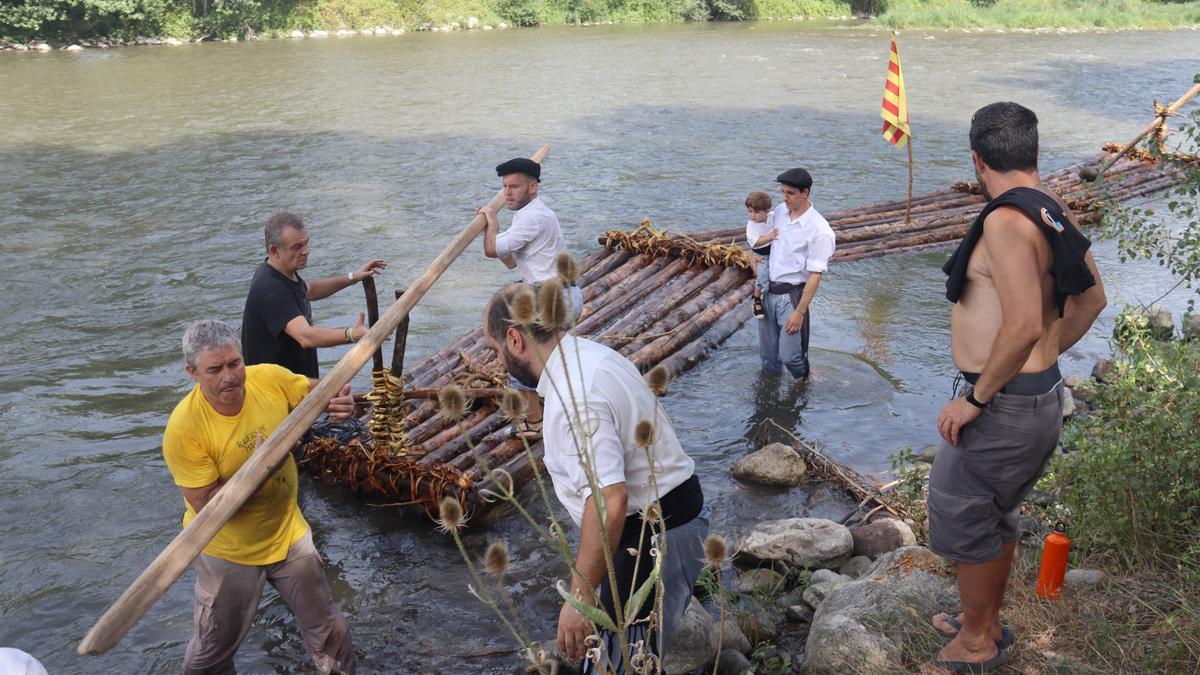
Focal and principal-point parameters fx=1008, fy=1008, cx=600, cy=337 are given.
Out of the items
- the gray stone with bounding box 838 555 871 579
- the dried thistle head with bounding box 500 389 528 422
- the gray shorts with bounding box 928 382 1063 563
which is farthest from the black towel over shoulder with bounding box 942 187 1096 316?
the gray stone with bounding box 838 555 871 579

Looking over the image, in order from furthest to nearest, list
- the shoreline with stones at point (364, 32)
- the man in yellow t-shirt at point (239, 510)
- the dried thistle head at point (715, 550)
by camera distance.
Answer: the shoreline with stones at point (364, 32)
the man in yellow t-shirt at point (239, 510)
the dried thistle head at point (715, 550)

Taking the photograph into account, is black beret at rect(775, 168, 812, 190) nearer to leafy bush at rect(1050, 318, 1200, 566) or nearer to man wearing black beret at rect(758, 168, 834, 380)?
man wearing black beret at rect(758, 168, 834, 380)

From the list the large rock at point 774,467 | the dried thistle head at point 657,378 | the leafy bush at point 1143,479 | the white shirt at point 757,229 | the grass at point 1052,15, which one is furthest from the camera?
the grass at point 1052,15

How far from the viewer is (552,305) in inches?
123

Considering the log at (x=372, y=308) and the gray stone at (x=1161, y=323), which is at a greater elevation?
the log at (x=372, y=308)

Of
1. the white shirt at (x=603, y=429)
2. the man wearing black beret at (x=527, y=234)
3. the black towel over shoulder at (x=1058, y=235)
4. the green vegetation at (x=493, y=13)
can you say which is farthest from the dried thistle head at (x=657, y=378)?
the green vegetation at (x=493, y=13)

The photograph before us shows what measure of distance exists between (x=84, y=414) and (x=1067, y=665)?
809 centimetres

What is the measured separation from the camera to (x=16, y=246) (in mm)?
13578

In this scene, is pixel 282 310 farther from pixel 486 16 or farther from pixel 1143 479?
pixel 486 16

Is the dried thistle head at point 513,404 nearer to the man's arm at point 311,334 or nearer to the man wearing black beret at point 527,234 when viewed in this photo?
the man's arm at point 311,334

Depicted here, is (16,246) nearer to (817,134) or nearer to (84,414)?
(84,414)

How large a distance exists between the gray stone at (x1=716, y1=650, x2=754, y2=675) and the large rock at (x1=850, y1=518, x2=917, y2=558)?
1.31 m

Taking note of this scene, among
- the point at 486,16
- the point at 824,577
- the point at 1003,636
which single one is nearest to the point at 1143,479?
the point at 1003,636

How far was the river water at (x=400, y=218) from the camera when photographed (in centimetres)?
640
